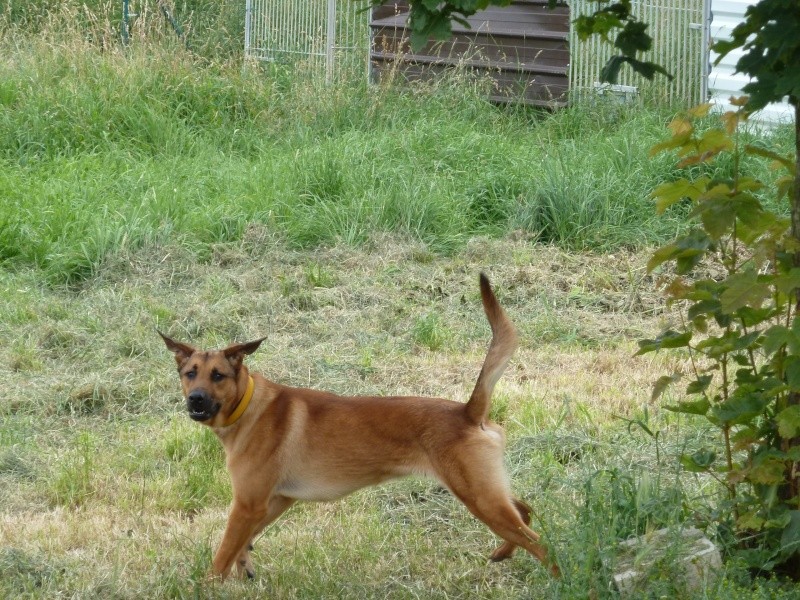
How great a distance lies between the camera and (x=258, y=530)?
4.86m

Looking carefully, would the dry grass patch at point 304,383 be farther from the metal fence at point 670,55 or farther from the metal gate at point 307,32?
the metal gate at point 307,32

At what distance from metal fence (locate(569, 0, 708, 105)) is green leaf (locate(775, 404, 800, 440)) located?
29.9 feet

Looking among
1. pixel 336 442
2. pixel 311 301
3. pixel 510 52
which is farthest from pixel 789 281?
pixel 510 52

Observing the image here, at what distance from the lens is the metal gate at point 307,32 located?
14.1 meters

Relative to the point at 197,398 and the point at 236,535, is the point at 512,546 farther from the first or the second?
the point at 197,398

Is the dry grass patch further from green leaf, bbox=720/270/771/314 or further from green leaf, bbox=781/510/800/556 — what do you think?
green leaf, bbox=720/270/771/314

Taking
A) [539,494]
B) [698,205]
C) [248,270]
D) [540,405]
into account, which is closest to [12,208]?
[248,270]

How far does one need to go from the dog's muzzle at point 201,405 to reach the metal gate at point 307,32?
361 inches

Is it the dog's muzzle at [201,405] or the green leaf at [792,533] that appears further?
the dog's muzzle at [201,405]

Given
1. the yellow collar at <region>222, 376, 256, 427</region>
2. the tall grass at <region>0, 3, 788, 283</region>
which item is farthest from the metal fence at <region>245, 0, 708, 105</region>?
the yellow collar at <region>222, 376, 256, 427</region>

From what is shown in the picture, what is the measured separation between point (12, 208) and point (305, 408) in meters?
5.08

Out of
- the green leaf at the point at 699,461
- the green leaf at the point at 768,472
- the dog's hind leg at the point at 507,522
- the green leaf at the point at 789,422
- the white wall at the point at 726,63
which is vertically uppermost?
the white wall at the point at 726,63

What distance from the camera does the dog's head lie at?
4.75 meters

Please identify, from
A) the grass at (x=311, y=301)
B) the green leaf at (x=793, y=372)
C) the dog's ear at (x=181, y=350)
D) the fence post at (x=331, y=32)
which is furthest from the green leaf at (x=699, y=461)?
the fence post at (x=331, y=32)
